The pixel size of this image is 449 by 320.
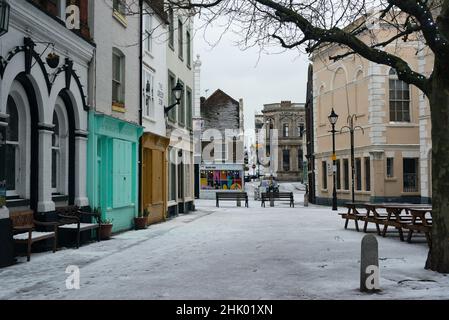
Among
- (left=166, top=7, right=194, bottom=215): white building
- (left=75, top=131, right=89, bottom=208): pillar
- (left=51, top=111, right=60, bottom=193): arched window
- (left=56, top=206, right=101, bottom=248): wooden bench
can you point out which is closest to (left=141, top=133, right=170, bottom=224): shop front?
(left=166, top=7, right=194, bottom=215): white building

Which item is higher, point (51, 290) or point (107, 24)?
point (107, 24)

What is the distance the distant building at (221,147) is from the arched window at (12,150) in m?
41.0

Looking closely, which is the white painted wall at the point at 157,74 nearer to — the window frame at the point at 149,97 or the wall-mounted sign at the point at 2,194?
the window frame at the point at 149,97

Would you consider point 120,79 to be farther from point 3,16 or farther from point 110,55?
point 3,16

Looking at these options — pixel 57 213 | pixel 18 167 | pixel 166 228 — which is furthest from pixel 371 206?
pixel 18 167

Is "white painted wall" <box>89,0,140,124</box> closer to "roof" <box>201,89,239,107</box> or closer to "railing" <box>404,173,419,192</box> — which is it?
"railing" <box>404,173,419,192</box>

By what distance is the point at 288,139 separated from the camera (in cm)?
9531

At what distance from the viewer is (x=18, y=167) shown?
11773 mm

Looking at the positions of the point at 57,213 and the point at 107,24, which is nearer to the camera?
the point at 57,213

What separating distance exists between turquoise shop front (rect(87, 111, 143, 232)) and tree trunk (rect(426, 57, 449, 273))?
29.8 ft

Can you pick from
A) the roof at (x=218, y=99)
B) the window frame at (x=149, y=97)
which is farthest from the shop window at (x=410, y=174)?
the roof at (x=218, y=99)

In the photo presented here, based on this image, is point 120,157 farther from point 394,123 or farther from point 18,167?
point 394,123

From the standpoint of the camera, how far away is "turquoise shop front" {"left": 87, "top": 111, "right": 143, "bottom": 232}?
15.1 metres
